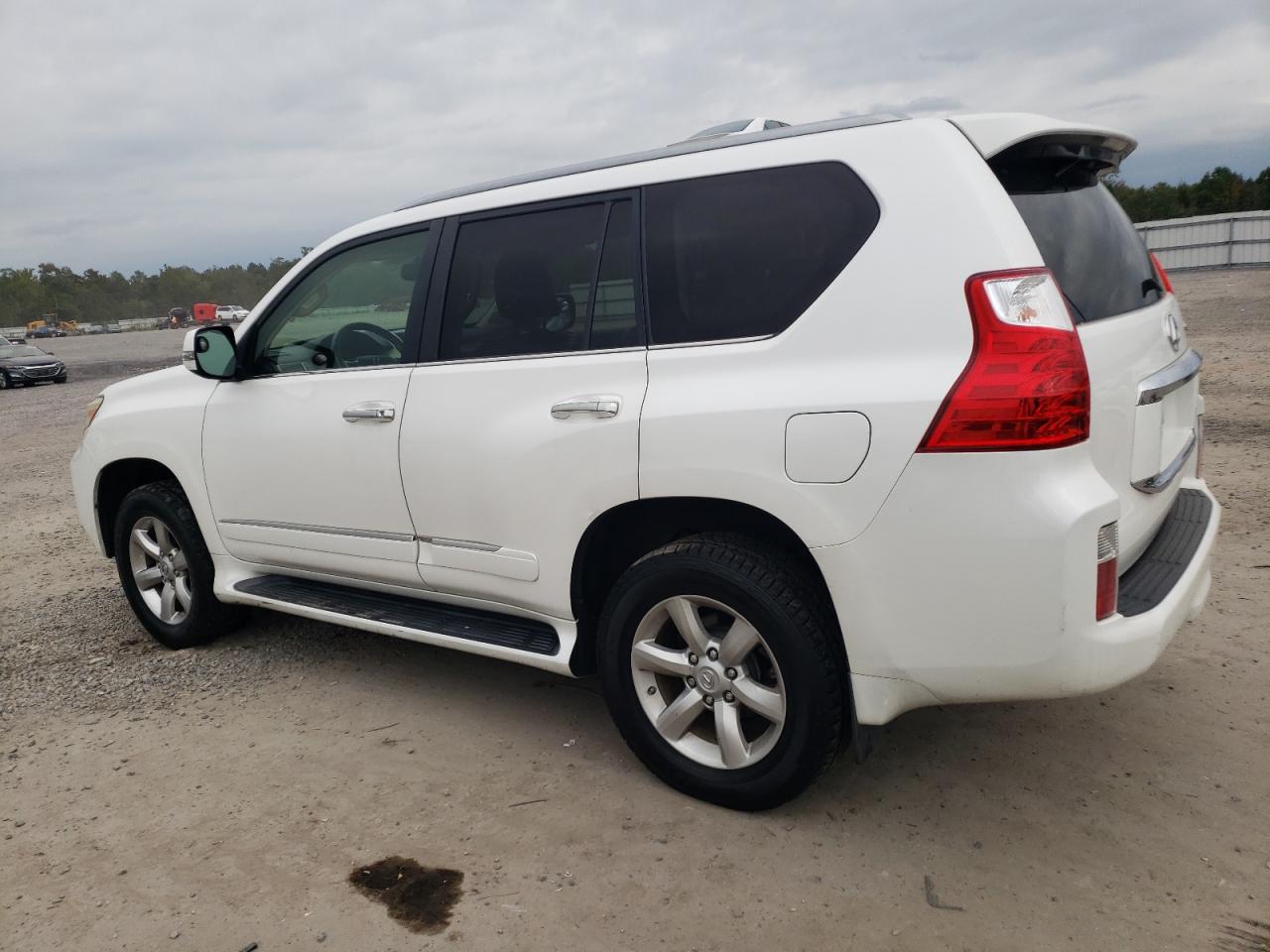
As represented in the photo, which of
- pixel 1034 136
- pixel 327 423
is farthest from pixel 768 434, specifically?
pixel 327 423

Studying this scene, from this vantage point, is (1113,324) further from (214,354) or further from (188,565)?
(188,565)

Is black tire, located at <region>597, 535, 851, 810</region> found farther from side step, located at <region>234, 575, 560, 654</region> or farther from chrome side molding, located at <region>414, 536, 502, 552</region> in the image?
chrome side molding, located at <region>414, 536, 502, 552</region>

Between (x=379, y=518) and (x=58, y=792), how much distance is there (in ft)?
4.72

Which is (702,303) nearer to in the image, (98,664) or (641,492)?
(641,492)

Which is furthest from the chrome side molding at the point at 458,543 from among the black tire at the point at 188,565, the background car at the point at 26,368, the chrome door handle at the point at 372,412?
the background car at the point at 26,368

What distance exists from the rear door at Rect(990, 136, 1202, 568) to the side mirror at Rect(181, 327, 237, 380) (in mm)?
3053

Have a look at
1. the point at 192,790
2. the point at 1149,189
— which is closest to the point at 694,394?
the point at 192,790

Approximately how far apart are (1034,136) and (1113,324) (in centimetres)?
56

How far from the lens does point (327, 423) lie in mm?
3838

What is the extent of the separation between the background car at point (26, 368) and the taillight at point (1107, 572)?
2931 centimetres

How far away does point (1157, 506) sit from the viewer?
297 centimetres

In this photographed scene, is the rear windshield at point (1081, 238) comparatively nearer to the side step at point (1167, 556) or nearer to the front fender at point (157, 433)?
the side step at point (1167, 556)

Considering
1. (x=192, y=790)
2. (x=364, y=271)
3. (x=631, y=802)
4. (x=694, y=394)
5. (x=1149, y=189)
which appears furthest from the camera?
(x=1149, y=189)

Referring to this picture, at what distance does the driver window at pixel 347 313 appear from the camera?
3.81 metres
